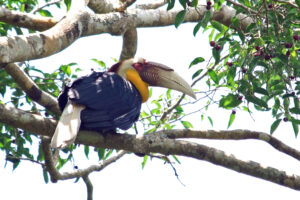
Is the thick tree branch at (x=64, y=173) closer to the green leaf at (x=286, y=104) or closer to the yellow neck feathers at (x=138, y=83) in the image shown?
the yellow neck feathers at (x=138, y=83)

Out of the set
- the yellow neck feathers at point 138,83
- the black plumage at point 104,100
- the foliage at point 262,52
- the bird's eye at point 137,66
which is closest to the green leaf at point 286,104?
the foliage at point 262,52

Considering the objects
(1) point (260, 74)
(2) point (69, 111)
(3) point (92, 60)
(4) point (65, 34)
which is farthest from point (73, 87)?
(1) point (260, 74)

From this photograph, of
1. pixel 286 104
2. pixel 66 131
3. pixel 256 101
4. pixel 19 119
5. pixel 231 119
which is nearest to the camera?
pixel 19 119

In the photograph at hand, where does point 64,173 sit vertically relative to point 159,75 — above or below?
below

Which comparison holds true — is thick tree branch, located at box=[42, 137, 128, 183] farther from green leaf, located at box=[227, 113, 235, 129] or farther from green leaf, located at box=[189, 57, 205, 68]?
green leaf, located at box=[189, 57, 205, 68]

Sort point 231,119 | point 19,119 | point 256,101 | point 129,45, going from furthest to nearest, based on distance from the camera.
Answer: point 129,45
point 231,119
point 256,101
point 19,119

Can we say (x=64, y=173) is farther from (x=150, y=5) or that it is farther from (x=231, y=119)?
(x=150, y=5)

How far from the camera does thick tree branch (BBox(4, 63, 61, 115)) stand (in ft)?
15.3

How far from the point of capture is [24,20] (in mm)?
4859

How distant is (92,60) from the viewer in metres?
5.77

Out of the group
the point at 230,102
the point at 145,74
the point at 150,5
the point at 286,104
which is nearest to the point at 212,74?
the point at 230,102

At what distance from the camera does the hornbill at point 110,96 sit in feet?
13.8

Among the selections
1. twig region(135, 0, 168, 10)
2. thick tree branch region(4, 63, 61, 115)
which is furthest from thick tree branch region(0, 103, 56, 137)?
twig region(135, 0, 168, 10)

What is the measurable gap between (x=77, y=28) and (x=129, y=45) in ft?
6.03
